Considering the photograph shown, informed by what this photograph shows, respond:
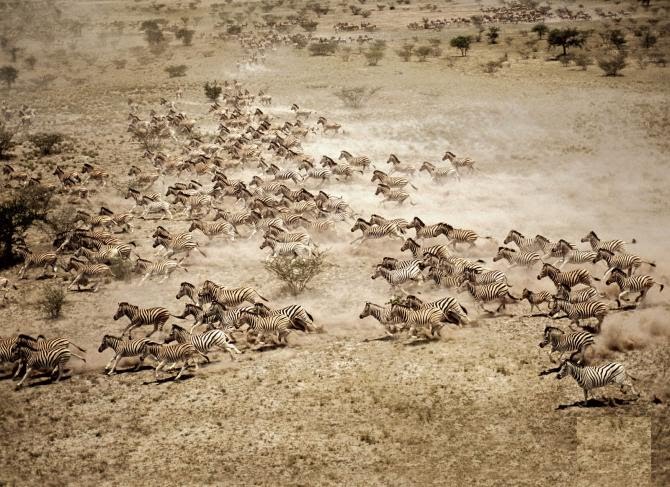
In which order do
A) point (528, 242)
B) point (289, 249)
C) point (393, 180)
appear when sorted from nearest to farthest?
point (528, 242) → point (289, 249) → point (393, 180)

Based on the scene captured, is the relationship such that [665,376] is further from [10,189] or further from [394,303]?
[10,189]

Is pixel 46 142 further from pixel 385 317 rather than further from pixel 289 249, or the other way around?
pixel 385 317

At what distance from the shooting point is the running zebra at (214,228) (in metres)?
19.5

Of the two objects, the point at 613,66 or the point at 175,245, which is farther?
the point at 613,66

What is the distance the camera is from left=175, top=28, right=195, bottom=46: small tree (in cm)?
5527

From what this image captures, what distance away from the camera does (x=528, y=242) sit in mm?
17703

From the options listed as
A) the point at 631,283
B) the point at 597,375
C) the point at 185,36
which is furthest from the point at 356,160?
the point at 185,36

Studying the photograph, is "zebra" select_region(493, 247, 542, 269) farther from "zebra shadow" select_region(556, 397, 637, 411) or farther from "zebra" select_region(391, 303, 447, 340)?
"zebra shadow" select_region(556, 397, 637, 411)

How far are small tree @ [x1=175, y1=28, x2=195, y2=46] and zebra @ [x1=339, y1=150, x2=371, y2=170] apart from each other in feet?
116

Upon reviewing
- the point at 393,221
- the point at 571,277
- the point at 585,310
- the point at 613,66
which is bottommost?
the point at 393,221

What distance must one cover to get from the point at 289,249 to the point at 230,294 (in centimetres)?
319

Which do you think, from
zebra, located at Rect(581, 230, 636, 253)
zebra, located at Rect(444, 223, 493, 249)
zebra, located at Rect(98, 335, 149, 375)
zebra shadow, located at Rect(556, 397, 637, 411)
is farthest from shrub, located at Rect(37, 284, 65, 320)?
zebra, located at Rect(581, 230, 636, 253)

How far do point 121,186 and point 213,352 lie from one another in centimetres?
1354

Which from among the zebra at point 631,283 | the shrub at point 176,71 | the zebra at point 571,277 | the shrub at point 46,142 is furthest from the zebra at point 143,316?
the shrub at point 176,71
